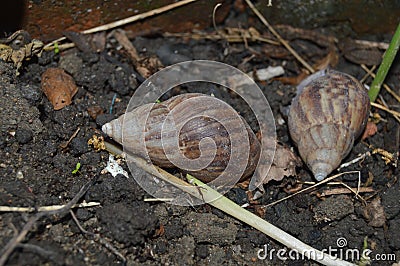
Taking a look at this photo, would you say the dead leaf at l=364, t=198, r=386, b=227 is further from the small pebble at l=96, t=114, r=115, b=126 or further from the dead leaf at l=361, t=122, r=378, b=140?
the small pebble at l=96, t=114, r=115, b=126

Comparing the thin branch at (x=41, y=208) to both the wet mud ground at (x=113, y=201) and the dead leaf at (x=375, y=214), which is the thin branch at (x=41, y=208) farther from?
the dead leaf at (x=375, y=214)

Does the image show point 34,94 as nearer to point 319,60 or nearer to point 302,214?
point 302,214

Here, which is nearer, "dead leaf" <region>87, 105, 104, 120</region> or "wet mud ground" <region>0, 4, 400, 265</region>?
"wet mud ground" <region>0, 4, 400, 265</region>

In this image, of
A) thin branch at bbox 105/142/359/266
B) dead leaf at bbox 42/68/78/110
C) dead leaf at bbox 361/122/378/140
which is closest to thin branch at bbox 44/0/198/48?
dead leaf at bbox 42/68/78/110

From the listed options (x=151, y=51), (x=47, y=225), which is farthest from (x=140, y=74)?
(x=47, y=225)

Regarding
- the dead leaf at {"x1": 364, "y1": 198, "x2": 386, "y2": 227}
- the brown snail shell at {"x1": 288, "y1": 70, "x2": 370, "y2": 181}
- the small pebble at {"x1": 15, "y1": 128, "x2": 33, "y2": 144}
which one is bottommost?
the dead leaf at {"x1": 364, "y1": 198, "x2": 386, "y2": 227}
